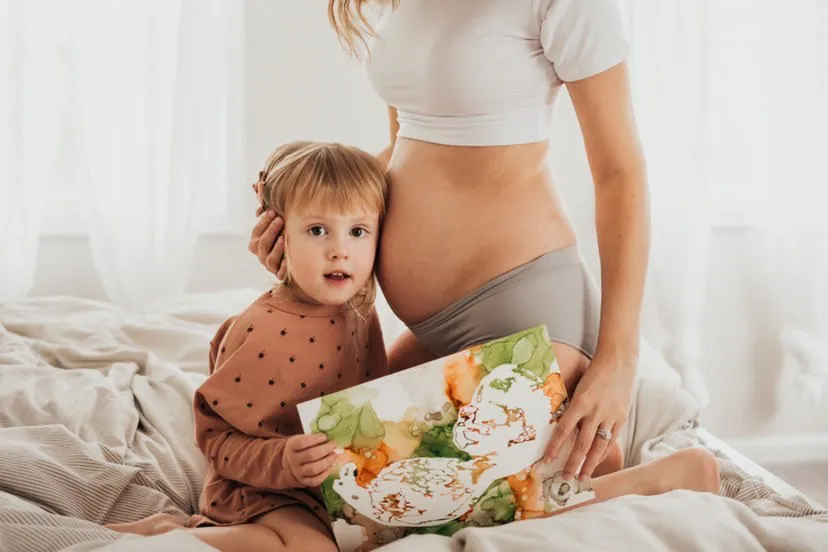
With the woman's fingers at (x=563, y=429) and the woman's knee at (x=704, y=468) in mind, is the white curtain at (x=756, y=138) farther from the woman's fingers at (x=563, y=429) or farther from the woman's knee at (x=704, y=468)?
the woman's fingers at (x=563, y=429)

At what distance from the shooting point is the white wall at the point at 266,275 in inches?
117

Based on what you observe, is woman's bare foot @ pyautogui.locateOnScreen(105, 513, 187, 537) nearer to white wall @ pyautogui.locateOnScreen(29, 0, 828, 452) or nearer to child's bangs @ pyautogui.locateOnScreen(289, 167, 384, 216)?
child's bangs @ pyautogui.locateOnScreen(289, 167, 384, 216)

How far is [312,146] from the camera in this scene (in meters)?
1.36

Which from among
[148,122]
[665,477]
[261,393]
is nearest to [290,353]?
[261,393]

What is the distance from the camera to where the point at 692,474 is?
53.7 inches

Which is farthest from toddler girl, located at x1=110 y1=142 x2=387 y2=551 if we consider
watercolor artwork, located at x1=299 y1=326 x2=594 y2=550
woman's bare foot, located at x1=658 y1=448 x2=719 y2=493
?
A: woman's bare foot, located at x1=658 y1=448 x2=719 y2=493

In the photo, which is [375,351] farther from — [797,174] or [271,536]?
[797,174]

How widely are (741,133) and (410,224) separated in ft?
6.63

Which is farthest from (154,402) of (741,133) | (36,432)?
(741,133)

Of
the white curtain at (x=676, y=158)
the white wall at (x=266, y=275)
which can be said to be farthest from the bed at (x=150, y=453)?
the white curtain at (x=676, y=158)

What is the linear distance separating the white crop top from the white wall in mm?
1667

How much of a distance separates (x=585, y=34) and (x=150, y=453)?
0.92m

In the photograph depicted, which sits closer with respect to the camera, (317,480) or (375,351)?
(317,480)

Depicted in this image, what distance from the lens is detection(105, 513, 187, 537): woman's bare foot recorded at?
131cm
